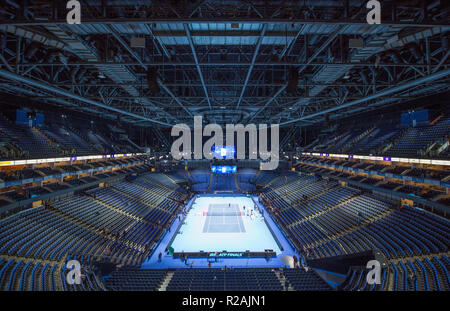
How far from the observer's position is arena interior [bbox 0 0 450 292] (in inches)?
372

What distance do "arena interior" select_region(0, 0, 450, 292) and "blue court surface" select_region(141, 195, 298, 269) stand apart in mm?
214

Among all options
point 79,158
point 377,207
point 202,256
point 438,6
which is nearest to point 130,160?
point 79,158

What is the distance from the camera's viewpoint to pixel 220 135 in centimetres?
4781

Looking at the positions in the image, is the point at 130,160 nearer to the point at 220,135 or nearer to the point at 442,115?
the point at 220,135

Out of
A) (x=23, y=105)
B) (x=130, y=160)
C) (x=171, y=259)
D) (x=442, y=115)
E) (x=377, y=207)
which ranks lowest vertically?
(x=171, y=259)

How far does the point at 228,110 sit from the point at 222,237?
49.0ft

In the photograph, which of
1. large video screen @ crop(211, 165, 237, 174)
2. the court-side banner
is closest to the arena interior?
the court-side banner

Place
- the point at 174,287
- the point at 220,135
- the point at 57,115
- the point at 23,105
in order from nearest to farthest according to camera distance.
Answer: the point at 174,287, the point at 23,105, the point at 57,115, the point at 220,135

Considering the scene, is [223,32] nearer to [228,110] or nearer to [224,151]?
[228,110]

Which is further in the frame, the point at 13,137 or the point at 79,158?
the point at 79,158

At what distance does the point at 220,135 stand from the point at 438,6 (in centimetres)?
4048

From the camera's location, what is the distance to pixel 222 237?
21.8 metres

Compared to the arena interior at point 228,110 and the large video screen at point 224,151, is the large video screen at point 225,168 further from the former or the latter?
the arena interior at point 228,110

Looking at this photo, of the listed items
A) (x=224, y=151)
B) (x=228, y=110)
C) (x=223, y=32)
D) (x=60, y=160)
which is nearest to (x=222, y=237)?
(x=228, y=110)
